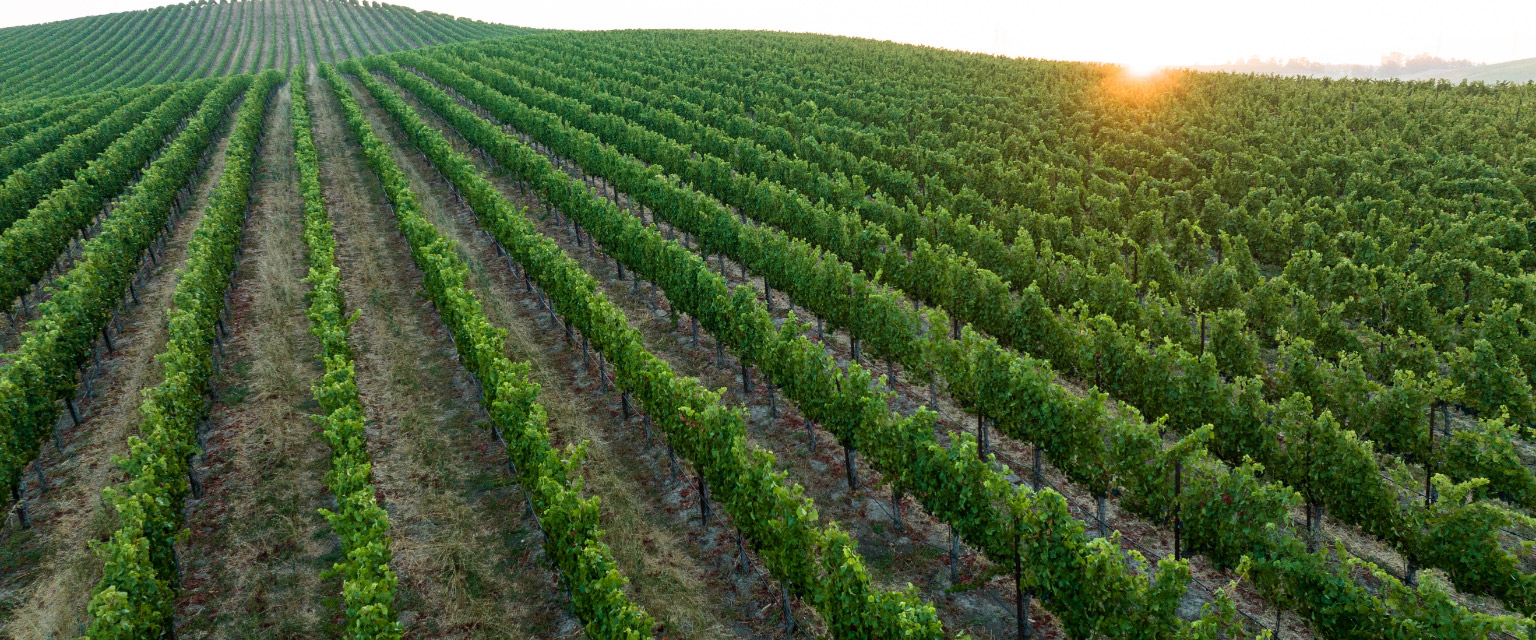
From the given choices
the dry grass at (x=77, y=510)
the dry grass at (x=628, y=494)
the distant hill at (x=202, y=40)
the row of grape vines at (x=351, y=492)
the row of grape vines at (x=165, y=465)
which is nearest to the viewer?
the row of grape vines at (x=351, y=492)

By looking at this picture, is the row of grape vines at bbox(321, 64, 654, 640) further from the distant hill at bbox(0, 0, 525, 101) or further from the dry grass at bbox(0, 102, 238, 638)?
the distant hill at bbox(0, 0, 525, 101)

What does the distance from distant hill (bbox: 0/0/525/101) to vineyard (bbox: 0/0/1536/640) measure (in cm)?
7979

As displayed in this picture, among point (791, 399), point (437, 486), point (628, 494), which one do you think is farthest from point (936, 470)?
point (437, 486)

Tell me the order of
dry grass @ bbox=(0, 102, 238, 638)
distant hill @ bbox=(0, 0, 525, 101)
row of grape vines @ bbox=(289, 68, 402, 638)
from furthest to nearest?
1. distant hill @ bbox=(0, 0, 525, 101)
2. dry grass @ bbox=(0, 102, 238, 638)
3. row of grape vines @ bbox=(289, 68, 402, 638)

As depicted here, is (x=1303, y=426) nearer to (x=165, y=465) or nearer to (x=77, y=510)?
(x=165, y=465)

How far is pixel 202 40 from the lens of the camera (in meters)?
A: 133

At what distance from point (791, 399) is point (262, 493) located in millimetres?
13432

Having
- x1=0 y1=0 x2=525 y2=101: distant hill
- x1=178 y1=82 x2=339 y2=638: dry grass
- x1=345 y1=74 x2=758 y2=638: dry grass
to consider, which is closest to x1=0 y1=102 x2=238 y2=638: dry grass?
x1=178 y1=82 x2=339 y2=638: dry grass

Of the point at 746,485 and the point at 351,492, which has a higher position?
the point at 351,492

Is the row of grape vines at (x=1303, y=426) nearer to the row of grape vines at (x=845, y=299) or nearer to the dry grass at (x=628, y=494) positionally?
the row of grape vines at (x=845, y=299)

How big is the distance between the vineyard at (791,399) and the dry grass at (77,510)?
0.13m

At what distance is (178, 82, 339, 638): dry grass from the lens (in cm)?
1617

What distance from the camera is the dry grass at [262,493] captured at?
53.1ft

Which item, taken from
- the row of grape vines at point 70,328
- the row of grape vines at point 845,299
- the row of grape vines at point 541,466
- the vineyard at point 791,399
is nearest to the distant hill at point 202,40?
the vineyard at point 791,399
